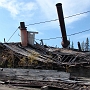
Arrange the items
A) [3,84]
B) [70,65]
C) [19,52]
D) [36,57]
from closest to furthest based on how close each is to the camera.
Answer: [3,84]
[70,65]
[36,57]
[19,52]

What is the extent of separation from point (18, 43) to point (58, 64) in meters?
5.48

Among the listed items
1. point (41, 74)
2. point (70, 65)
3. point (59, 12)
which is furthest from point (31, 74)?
point (59, 12)

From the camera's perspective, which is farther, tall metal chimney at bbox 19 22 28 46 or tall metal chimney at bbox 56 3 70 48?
tall metal chimney at bbox 56 3 70 48

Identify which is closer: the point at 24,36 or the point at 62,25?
the point at 24,36

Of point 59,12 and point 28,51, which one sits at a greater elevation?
point 59,12

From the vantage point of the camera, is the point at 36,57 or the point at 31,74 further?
the point at 36,57

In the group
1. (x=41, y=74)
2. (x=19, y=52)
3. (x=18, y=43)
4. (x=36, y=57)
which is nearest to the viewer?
(x=41, y=74)

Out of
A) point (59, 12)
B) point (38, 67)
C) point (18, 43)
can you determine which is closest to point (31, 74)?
point (38, 67)

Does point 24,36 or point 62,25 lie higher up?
point 62,25

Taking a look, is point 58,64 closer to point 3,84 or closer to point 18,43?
point 3,84

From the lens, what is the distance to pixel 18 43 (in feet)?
59.9

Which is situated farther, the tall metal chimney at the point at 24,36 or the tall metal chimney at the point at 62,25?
the tall metal chimney at the point at 62,25

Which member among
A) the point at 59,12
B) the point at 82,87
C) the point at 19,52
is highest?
the point at 59,12

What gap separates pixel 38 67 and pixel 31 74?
151 cm
